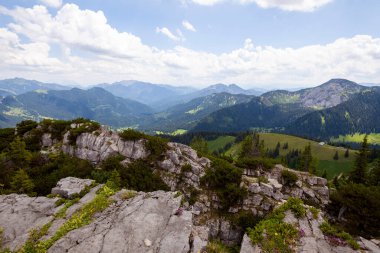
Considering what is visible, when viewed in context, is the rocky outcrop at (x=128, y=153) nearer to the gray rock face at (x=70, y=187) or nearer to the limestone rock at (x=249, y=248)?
the gray rock face at (x=70, y=187)

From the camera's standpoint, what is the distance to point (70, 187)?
28.8m

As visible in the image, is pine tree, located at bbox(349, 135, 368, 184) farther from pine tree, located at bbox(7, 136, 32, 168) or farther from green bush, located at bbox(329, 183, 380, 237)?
pine tree, located at bbox(7, 136, 32, 168)

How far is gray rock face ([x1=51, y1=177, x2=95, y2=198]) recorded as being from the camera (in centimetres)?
2736

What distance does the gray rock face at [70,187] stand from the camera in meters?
27.4

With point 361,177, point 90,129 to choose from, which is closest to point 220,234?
point 90,129

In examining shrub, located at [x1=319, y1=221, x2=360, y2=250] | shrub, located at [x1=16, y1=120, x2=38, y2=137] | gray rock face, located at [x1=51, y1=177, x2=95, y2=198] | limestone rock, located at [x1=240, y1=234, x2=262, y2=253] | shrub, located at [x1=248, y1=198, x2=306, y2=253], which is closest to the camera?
limestone rock, located at [x1=240, y1=234, x2=262, y2=253]

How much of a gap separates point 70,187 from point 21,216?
5684 mm

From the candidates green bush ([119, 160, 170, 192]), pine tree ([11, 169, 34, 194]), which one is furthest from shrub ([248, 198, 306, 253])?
pine tree ([11, 169, 34, 194])

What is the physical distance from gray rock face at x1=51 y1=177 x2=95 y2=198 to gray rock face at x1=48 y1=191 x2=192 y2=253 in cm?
747

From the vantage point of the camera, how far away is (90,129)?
5641cm

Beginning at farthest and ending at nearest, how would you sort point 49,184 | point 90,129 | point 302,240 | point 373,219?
point 90,129, point 373,219, point 49,184, point 302,240

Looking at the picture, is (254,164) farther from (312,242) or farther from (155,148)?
(312,242)

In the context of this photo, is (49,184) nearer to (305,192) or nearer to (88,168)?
(88,168)

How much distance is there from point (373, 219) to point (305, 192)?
19.6 m
